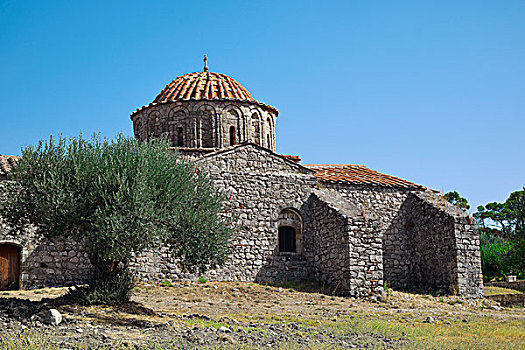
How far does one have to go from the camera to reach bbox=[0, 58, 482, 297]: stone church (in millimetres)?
18828

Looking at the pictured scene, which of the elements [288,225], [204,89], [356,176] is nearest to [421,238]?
[356,176]

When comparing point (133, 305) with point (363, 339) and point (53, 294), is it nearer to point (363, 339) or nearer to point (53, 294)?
point (53, 294)

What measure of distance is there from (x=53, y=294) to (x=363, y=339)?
924cm

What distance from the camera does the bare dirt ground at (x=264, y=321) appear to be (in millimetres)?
10773

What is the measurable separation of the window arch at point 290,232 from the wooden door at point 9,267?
8918 millimetres

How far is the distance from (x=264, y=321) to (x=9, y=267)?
30.7 ft

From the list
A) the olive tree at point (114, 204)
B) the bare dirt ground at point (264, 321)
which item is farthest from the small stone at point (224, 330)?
the olive tree at point (114, 204)

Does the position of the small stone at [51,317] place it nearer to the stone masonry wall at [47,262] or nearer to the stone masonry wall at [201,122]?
the stone masonry wall at [47,262]

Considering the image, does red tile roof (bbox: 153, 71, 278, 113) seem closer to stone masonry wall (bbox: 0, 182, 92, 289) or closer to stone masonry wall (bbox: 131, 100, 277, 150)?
stone masonry wall (bbox: 131, 100, 277, 150)

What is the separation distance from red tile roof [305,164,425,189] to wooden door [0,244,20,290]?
438 inches

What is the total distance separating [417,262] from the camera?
885 inches

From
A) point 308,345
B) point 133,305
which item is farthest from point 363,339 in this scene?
point 133,305

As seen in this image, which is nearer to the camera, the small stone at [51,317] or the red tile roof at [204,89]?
the small stone at [51,317]

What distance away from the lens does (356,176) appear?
2377 cm
